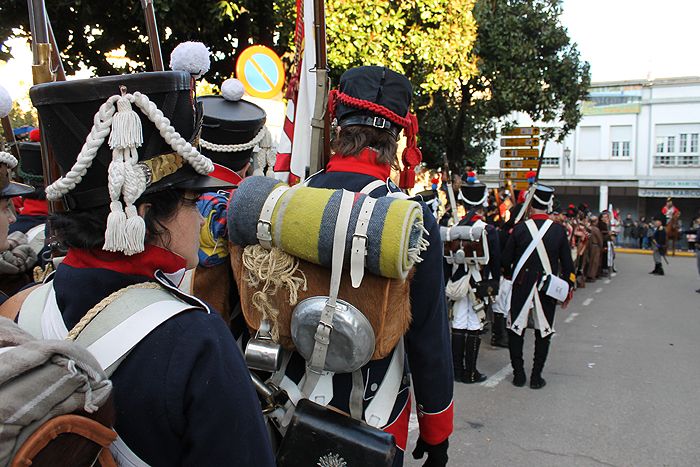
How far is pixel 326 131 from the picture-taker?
2625 millimetres

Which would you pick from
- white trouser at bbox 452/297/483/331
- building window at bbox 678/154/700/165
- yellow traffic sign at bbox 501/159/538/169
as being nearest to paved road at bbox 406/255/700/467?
white trouser at bbox 452/297/483/331

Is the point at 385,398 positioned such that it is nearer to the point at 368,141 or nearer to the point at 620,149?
the point at 368,141

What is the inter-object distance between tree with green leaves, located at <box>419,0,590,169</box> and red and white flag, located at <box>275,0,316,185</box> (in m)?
9.61

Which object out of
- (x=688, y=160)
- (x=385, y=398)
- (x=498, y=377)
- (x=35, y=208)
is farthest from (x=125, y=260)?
(x=688, y=160)

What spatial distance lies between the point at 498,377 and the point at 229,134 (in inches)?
190

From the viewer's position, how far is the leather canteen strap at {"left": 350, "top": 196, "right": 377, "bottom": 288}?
1.73m

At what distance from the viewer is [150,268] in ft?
3.90

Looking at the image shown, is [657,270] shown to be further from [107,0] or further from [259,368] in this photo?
[259,368]

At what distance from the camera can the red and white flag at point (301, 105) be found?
2.67 meters

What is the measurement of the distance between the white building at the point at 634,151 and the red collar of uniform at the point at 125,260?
104 feet

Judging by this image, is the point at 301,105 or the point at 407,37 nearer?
the point at 301,105

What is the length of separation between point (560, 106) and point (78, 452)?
49.8 feet

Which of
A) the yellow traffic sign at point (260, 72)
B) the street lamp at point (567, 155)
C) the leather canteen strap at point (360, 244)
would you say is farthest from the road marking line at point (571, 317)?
the street lamp at point (567, 155)

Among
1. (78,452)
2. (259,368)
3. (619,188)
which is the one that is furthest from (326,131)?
(619,188)
